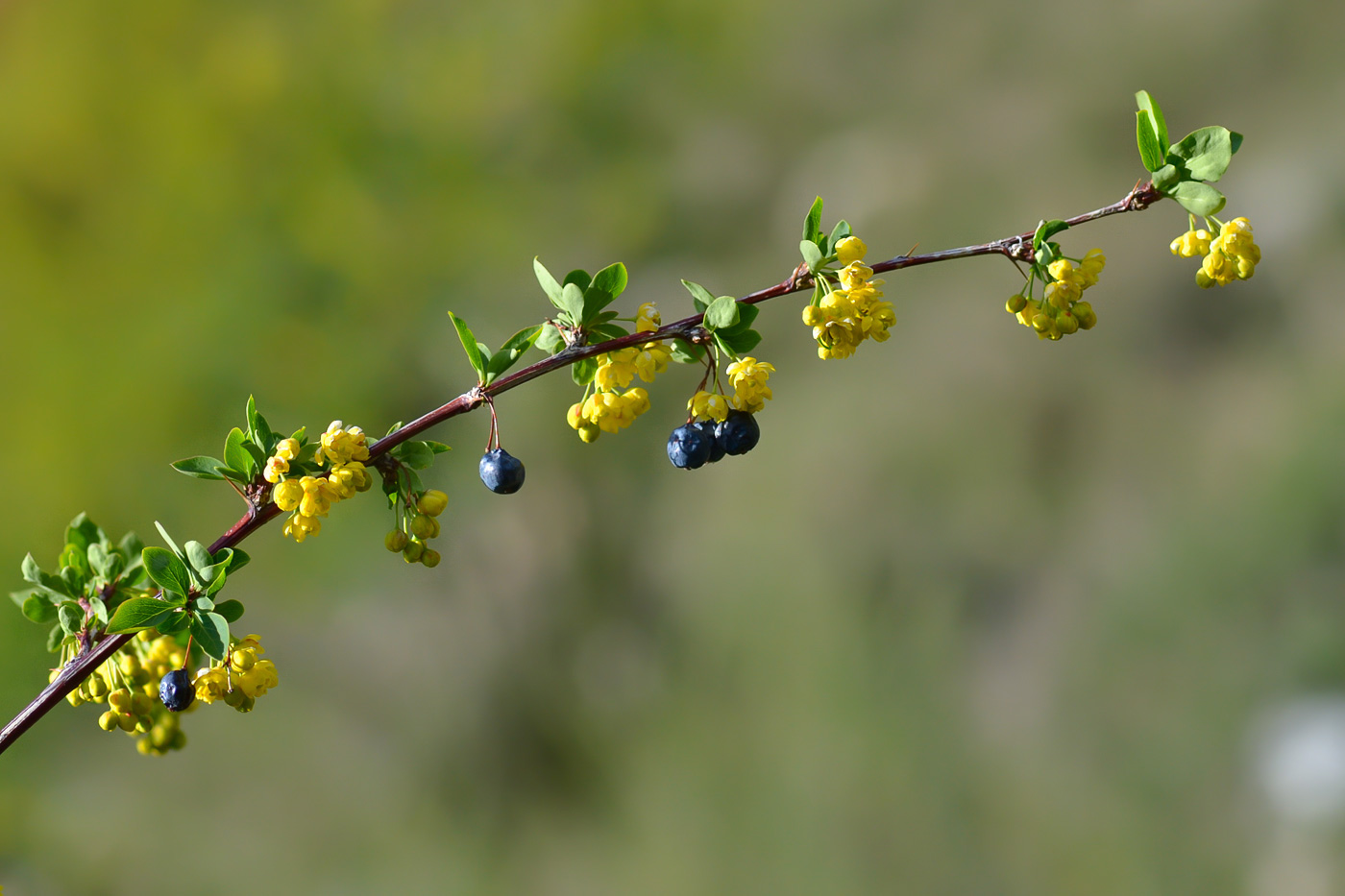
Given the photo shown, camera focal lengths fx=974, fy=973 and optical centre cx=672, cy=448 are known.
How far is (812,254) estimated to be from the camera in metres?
0.49

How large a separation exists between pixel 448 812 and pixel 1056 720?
1.70m

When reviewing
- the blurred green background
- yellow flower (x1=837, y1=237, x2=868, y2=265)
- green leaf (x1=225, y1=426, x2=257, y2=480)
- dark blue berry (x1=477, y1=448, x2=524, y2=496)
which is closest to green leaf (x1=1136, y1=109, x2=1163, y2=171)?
yellow flower (x1=837, y1=237, x2=868, y2=265)

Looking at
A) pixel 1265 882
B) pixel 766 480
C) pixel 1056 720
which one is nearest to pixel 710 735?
pixel 766 480

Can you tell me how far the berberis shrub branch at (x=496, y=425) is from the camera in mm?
461

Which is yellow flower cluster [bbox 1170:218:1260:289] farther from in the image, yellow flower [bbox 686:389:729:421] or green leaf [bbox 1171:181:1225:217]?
yellow flower [bbox 686:389:729:421]

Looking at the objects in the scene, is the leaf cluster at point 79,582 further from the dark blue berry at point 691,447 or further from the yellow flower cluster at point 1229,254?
the yellow flower cluster at point 1229,254

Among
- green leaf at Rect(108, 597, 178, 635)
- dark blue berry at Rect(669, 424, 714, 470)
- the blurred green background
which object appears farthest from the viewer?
the blurred green background

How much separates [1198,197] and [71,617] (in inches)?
24.4

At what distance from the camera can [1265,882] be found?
2377mm

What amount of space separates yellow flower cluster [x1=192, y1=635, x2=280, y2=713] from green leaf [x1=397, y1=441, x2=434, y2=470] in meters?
0.11

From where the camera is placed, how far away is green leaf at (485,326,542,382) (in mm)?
484

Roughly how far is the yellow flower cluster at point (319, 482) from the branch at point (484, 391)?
0.04ft

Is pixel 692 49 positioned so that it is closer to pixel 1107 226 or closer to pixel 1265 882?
pixel 1107 226

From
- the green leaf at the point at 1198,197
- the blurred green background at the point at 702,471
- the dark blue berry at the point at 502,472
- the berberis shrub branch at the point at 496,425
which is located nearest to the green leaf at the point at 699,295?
the berberis shrub branch at the point at 496,425
